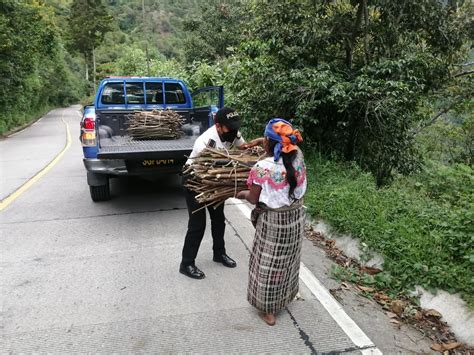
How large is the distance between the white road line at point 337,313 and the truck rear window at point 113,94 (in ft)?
→ 15.6

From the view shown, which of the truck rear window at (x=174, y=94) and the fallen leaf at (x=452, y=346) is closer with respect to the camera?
the fallen leaf at (x=452, y=346)

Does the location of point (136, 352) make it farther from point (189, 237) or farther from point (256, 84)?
point (256, 84)

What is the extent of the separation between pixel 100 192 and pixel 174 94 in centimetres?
246

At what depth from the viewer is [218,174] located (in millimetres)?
3623

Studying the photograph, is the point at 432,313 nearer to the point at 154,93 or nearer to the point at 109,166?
the point at 109,166

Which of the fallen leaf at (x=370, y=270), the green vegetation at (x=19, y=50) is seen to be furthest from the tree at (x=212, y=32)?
the fallen leaf at (x=370, y=270)

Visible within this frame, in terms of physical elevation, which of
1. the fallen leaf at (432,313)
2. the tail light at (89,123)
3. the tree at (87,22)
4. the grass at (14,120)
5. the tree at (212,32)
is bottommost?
the grass at (14,120)

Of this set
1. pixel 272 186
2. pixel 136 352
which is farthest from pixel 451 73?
pixel 136 352

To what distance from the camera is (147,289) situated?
3809mm

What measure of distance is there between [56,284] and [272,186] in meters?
2.41

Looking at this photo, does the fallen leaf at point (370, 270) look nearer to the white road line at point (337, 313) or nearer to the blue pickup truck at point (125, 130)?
the white road line at point (337, 313)

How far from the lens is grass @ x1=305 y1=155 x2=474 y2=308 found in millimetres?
3645

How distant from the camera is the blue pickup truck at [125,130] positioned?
18.4 feet

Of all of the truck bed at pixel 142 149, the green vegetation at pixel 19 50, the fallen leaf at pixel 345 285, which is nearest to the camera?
the fallen leaf at pixel 345 285
